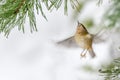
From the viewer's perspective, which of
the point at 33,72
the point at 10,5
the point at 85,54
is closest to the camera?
the point at 10,5

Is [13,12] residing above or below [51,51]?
above

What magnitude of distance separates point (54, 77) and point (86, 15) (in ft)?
0.98

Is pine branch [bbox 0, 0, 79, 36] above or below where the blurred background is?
above

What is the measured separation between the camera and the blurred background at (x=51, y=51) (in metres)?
1.39

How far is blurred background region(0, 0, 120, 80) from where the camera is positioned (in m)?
1.39

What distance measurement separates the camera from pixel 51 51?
4.76 ft

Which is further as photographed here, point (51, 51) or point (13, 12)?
point (51, 51)

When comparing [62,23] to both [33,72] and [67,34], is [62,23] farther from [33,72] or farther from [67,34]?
[33,72]

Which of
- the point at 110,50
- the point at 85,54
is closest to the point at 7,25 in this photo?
the point at 85,54

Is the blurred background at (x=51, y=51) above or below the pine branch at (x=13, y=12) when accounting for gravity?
below

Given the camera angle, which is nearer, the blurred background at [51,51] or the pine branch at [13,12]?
the pine branch at [13,12]

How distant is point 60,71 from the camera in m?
1.44

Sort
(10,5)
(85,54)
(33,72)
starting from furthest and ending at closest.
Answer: (33,72), (85,54), (10,5)

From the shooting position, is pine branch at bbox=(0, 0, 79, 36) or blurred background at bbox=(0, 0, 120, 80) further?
blurred background at bbox=(0, 0, 120, 80)
